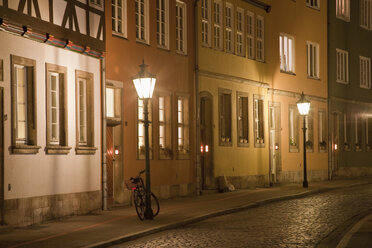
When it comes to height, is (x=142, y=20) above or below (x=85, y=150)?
above

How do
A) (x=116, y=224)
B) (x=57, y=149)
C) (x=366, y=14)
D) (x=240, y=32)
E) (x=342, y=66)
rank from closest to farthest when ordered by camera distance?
1. (x=116, y=224)
2. (x=57, y=149)
3. (x=240, y=32)
4. (x=342, y=66)
5. (x=366, y=14)

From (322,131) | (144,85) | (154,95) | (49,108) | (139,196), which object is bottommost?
(139,196)

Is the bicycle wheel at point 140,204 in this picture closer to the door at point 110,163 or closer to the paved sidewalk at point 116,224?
the paved sidewalk at point 116,224

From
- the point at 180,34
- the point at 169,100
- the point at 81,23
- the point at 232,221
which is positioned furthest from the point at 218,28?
the point at 232,221

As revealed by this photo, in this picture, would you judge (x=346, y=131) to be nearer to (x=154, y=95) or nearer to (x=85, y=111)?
(x=154, y=95)

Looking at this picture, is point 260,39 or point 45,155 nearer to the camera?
point 45,155

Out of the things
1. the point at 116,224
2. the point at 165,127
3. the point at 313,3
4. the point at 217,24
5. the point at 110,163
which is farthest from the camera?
the point at 313,3

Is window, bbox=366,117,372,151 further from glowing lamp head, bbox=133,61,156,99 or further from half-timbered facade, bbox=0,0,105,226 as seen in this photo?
glowing lamp head, bbox=133,61,156,99

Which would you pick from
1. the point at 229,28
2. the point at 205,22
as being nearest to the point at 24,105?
the point at 205,22

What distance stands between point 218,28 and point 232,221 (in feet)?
39.6

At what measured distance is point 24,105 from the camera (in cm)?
1684

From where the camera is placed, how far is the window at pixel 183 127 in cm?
2548

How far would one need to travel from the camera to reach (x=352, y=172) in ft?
134

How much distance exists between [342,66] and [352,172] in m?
5.46
